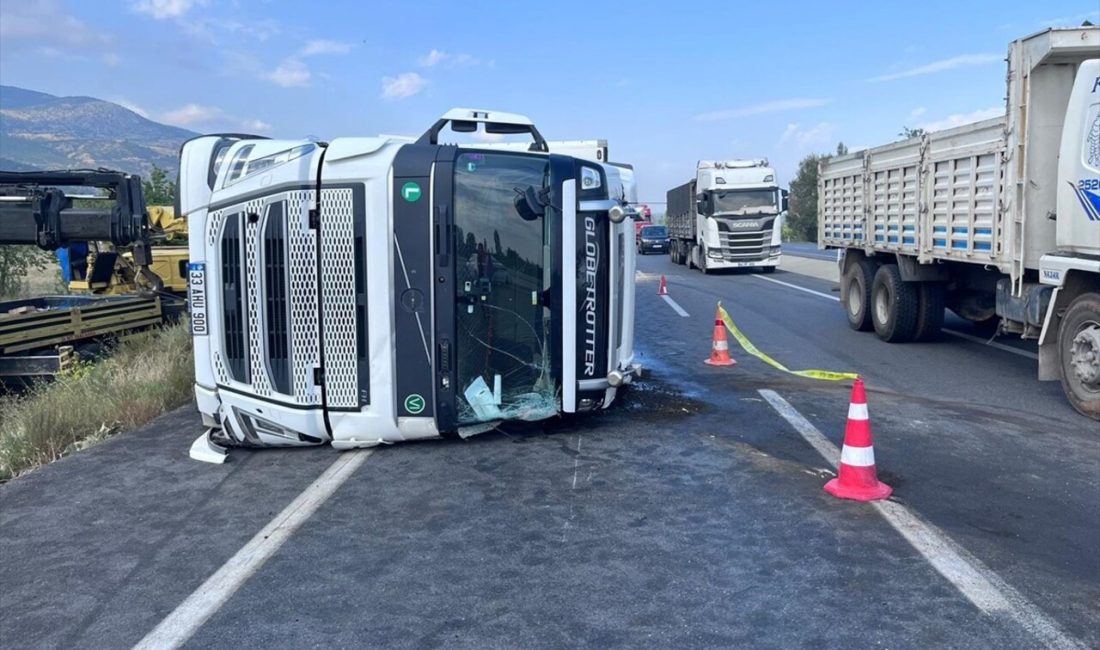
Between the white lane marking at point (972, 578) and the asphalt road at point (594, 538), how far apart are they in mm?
20

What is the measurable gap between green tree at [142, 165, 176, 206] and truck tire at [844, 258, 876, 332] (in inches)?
627

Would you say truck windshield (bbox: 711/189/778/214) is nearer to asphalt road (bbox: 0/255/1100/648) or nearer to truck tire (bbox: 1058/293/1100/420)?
truck tire (bbox: 1058/293/1100/420)

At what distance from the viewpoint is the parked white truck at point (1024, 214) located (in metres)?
7.40

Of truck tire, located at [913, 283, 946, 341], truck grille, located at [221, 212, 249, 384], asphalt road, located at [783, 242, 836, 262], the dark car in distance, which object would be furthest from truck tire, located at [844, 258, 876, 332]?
the dark car in distance

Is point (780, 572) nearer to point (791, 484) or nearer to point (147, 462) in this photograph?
point (791, 484)

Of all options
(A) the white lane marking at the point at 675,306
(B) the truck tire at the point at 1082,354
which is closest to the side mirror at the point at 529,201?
(B) the truck tire at the point at 1082,354

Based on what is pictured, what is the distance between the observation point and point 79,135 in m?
140

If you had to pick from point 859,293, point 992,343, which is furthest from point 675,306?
point 992,343

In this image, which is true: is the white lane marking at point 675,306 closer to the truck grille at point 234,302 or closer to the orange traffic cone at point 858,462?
the truck grille at point 234,302

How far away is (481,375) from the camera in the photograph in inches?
244

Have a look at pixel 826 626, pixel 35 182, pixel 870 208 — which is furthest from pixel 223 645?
pixel 870 208

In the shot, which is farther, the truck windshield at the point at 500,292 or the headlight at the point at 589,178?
the headlight at the point at 589,178

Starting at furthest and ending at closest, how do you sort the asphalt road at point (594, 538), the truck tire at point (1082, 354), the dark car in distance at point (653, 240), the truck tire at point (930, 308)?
the dark car in distance at point (653, 240) < the truck tire at point (930, 308) < the truck tire at point (1082, 354) < the asphalt road at point (594, 538)

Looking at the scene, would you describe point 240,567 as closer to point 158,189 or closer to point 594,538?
point 594,538
